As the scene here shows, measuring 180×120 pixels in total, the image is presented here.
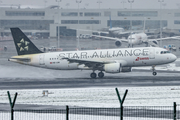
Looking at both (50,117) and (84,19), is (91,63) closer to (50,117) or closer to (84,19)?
(50,117)

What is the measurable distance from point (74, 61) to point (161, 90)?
12825 millimetres

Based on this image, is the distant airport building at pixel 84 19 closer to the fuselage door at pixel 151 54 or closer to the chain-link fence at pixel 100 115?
the fuselage door at pixel 151 54

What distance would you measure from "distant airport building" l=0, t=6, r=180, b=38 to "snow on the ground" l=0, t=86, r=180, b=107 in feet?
367

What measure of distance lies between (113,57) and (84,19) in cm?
11008

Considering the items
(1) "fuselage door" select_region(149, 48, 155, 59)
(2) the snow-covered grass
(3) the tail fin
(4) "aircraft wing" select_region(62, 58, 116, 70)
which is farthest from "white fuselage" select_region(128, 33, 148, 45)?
(2) the snow-covered grass

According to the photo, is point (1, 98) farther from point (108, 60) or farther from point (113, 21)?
point (113, 21)

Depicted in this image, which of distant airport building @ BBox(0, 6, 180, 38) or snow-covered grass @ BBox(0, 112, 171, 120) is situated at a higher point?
distant airport building @ BBox(0, 6, 180, 38)

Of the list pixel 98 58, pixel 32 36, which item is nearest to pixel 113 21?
pixel 32 36

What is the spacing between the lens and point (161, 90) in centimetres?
2878

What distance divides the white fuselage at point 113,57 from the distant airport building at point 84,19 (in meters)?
100

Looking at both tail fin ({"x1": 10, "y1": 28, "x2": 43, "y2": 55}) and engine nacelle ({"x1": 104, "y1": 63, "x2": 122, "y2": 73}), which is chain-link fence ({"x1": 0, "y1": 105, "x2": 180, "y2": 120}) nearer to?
engine nacelle ({"x1": 104, "y1": 63, "x2": 122, "y2": 73})

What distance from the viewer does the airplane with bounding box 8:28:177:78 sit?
128ft

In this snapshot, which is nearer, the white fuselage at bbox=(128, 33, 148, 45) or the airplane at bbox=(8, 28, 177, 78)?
the airplane at bbox=(8, 28, 177, 78)

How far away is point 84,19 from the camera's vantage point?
14775 centimetres
